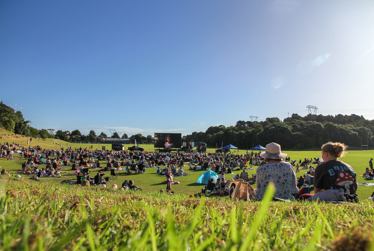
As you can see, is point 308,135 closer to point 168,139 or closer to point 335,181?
point 168,139

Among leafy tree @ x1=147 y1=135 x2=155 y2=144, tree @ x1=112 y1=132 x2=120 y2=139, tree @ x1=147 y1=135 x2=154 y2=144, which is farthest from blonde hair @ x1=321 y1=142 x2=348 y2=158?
tree @ x1=112 y1=132 x2=120 y2=139

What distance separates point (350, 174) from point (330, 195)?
65 centimetres

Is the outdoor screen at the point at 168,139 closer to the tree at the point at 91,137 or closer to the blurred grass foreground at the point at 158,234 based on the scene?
the blurred grass foreground at the point at 158,234

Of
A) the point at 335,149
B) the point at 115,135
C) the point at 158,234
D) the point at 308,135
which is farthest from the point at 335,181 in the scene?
the point at 115,135

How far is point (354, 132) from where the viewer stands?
8150 centimetres

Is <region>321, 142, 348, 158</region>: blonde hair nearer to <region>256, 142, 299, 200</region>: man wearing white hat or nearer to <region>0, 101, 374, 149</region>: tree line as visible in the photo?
<region>256, 142, 299, 200</region>: man wearing white hat

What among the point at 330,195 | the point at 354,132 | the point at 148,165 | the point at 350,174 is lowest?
the point at 148,165

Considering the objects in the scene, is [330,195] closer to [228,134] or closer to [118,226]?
[118,226]

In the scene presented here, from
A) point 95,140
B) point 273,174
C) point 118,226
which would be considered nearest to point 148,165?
point 273,174

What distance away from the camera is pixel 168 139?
66188 millimetres

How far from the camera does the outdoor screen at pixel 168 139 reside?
2606 inches

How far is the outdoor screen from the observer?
2606 inches

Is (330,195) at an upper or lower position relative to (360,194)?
upper

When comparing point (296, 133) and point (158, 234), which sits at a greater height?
point (296, 133)
